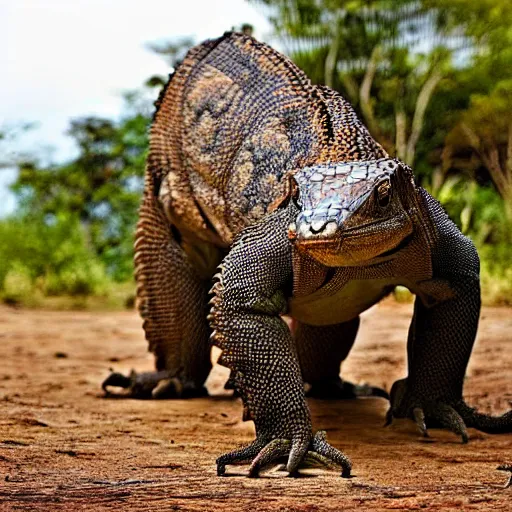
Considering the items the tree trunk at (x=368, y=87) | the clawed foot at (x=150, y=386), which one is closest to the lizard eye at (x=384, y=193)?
the clawed foot at (x=150, y=386)

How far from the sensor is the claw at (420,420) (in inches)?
178

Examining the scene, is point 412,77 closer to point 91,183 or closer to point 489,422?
point 91,183

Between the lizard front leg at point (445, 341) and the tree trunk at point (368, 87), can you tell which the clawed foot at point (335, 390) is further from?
the tree trunk at point (368, 87)

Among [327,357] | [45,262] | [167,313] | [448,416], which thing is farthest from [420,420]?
[45,262]

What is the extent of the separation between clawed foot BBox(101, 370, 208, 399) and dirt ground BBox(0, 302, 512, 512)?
0.60ft

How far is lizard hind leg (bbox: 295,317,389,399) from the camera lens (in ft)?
18.8

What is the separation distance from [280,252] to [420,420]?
1180mm

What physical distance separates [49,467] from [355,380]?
3931 mm

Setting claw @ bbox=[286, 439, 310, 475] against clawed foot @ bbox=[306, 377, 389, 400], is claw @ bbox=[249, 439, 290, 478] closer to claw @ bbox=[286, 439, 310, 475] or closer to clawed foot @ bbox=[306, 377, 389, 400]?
claw @ bbox=[286, 439, 310, 475]

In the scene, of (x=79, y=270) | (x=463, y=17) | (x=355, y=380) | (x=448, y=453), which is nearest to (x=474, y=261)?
(x=448, y=453)

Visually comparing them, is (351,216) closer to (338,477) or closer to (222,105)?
(338,477)

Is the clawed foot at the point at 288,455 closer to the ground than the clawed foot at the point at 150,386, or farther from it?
farther from it

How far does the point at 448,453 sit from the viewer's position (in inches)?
160

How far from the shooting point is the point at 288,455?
3705 mm
